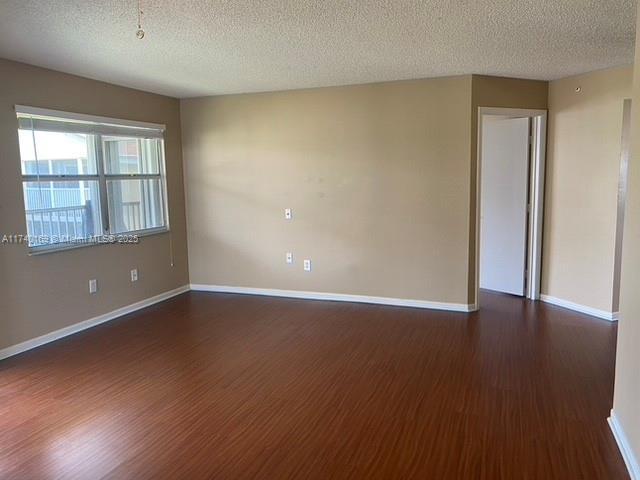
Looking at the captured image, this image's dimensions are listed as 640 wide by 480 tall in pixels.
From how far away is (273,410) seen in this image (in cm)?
285

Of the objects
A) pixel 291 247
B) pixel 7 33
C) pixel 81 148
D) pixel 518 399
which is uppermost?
pixel 7 33

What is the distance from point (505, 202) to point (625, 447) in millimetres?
3426

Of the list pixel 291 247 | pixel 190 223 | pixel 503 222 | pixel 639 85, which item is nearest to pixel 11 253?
pixel 190 223

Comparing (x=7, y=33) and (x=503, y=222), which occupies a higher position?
(x=7, y=33)

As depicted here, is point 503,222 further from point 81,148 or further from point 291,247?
point 81,148

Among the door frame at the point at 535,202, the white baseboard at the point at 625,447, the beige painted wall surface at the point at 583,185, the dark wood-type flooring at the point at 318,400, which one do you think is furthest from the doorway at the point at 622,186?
the white baseboard at the point at 625,447

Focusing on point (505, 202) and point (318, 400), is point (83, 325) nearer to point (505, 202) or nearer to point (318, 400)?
point (318, 400)

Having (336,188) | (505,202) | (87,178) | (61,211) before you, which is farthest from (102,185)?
(505,202)

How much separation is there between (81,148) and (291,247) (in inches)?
93.0

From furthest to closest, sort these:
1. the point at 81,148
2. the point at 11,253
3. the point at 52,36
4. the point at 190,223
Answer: the point at 190,223
the point at 81,148
the point at 11,253
the point at 52,36

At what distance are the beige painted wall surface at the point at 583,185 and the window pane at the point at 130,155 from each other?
171 inches

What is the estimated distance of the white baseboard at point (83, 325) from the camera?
379cm

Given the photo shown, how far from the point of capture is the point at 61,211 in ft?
13.6

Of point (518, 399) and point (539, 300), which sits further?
point (539, 300)
